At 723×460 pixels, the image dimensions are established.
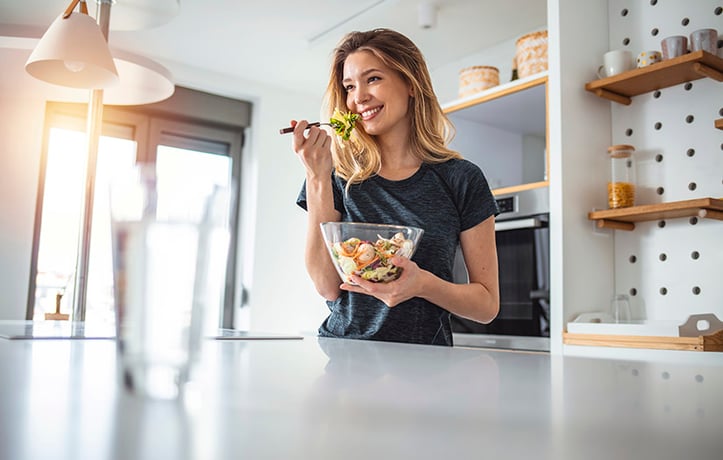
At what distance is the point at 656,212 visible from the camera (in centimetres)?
228

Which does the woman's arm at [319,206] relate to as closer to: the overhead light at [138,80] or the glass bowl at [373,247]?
the glass bowl at [373,247]

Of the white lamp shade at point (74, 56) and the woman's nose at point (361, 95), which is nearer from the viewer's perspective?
the woman's nose at point (361, 95)

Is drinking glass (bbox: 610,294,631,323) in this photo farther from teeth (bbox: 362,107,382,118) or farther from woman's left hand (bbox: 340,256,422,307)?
woman's left hand (bbox: 340,256,422,307)

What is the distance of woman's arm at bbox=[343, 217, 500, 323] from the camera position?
99cm

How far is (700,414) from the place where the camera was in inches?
12.0

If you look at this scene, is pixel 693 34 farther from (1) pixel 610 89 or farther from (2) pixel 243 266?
(2) pixel 243 266

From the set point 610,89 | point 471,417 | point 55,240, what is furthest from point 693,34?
point 55,240

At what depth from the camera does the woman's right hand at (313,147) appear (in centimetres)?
128

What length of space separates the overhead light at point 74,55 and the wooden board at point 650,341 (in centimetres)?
175

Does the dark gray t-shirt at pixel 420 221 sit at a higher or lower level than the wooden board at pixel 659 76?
lower

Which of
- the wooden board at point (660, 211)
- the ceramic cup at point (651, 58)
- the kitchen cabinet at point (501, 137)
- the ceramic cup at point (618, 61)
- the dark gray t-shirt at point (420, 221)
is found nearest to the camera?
the dark gray t-shirt at point (420, 221)

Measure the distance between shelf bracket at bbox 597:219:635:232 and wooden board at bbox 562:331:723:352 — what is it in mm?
453

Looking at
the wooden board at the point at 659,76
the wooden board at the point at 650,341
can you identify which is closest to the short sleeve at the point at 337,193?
the wooden board at the point at 650,341

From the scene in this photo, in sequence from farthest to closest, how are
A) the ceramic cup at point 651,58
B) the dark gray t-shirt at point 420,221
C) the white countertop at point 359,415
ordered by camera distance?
the ceramic cup at point 651,58
the dark gray t-shirt at point 420,221
the white countertop at point 359,415
